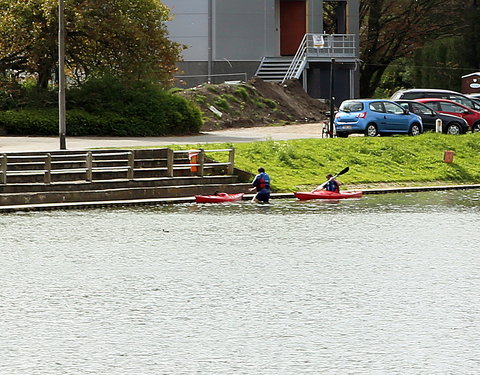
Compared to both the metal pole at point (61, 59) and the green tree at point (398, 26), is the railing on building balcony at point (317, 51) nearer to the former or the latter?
the green tree at point (398, 26)

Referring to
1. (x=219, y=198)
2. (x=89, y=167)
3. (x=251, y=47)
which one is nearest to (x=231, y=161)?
(x=219, y=198)

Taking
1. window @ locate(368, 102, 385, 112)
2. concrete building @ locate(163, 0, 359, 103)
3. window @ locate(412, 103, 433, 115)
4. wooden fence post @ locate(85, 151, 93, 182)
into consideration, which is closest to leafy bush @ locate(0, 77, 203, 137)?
window @ locate(368, 102, 385, 112)

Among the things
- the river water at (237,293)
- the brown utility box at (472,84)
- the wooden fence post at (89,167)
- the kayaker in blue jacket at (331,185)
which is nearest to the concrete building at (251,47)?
the brown utility box at (472,84)

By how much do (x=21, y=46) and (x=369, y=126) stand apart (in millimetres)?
15431

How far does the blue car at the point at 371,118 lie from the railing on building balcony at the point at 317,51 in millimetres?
16268

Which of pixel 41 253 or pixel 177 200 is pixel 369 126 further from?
pixel 41 253

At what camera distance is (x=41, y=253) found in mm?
25172

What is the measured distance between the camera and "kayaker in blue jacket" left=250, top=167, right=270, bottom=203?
35.8m

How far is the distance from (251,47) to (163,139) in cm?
2230

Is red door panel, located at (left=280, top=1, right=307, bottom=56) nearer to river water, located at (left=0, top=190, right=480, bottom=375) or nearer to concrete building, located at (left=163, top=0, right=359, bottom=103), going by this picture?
concrete building, located at (left=163, top=0, right=359, bottom=103)

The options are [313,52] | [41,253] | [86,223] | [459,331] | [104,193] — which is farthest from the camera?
[313,52]

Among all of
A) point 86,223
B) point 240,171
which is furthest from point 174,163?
point 86,223

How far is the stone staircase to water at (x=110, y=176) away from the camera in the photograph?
114 feet

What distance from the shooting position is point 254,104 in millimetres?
61688
